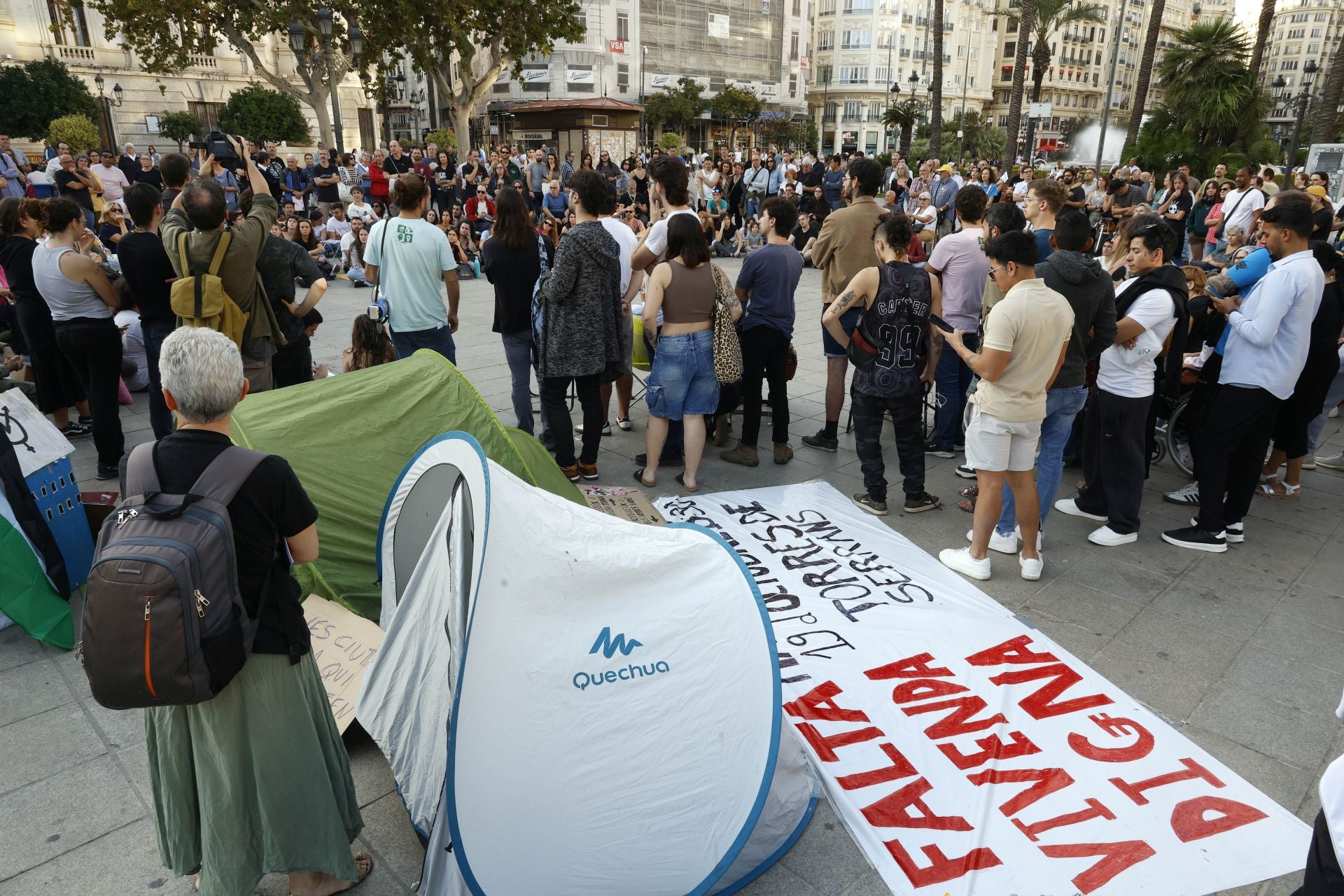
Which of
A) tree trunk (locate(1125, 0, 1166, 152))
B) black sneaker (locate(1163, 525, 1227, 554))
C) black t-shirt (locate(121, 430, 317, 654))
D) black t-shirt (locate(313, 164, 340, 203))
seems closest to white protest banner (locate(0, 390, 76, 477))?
black t-shirt (locate(121, 430, 317, 654))

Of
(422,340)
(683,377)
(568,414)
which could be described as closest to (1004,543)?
(683,377)

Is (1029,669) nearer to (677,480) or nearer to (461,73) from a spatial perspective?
(677,480)

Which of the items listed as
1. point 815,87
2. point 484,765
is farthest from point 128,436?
point 815,87

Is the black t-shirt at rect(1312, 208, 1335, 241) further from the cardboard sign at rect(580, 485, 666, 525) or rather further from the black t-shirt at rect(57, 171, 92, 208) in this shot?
the black t-shirt at rect(57, 171, 92, 208)

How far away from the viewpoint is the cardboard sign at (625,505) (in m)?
4.28

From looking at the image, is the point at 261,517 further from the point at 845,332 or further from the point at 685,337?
the point at 845,332

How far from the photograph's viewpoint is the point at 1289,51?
123250 mm

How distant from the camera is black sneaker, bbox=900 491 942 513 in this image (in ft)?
16.7

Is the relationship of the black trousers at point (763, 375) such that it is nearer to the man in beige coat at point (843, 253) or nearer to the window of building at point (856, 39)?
the man in beige coat at point (843, 253)

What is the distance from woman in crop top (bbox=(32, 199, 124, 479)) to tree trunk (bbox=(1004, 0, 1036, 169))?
26561 millimetres

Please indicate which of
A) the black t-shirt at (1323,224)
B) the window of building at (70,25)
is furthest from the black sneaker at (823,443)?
the window of building at (70,25)

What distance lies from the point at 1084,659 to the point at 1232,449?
1745 millimetres

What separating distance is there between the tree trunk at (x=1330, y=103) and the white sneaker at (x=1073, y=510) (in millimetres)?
19850

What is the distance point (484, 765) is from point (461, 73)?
104 feet
